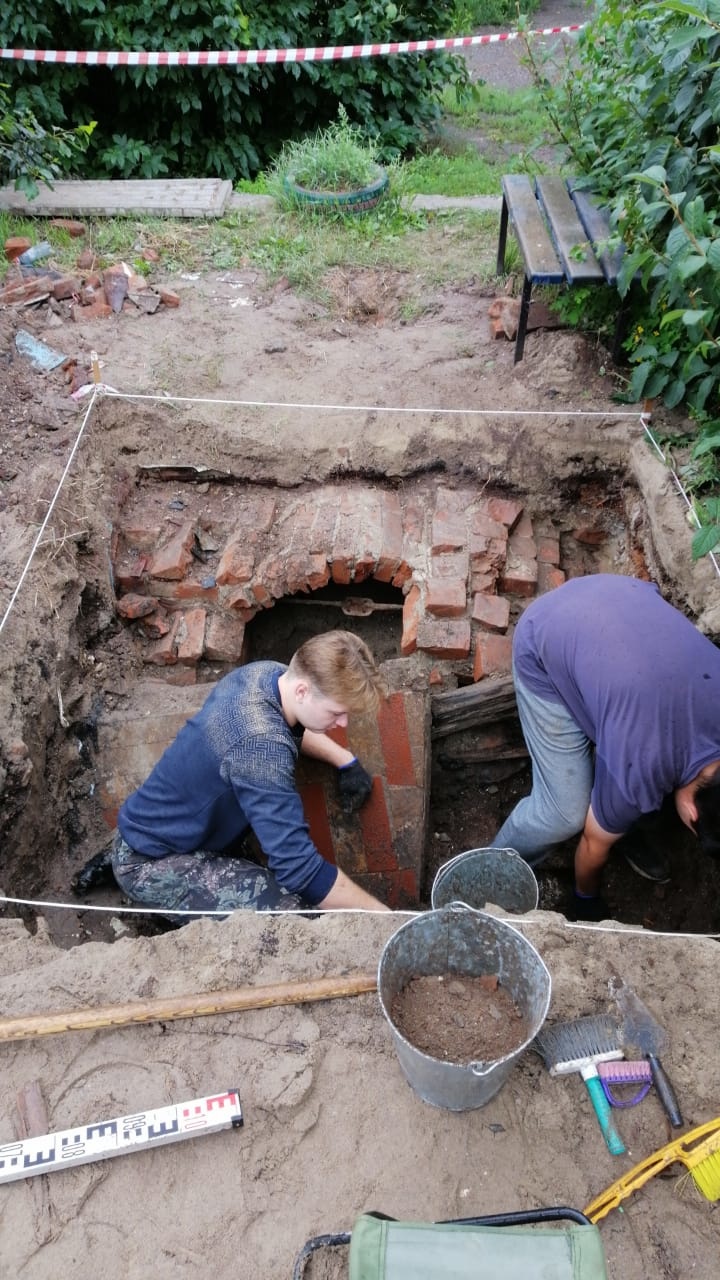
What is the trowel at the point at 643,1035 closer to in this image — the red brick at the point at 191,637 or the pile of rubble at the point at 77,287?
the red brick at the point at 191,637

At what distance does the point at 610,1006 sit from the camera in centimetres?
217

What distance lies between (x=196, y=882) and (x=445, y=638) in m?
1.54

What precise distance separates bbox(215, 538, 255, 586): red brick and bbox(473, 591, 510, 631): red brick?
3.57 ft

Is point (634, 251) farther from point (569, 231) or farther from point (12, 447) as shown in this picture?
point (12, 447)

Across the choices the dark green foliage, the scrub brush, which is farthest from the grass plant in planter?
the scrub brush

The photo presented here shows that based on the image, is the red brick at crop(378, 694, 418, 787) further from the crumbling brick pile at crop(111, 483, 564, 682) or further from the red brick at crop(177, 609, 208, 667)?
the red brick at crop(177, 609, 208, 667)

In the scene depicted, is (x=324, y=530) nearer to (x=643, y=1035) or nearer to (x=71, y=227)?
(x=643, y=1035)

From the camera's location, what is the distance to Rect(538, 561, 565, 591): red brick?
407 cm

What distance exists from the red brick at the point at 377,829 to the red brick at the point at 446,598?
0.83 m

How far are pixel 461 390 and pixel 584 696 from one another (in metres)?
2.26

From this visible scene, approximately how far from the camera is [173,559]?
4023mm

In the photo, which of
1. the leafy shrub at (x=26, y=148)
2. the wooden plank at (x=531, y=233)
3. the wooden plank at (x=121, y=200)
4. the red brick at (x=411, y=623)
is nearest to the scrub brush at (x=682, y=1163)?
the red brick at (x=411, y=623)

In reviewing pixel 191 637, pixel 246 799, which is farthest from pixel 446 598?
pixel 246 799

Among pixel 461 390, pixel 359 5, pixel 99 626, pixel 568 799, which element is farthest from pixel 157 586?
pixel 359 5
